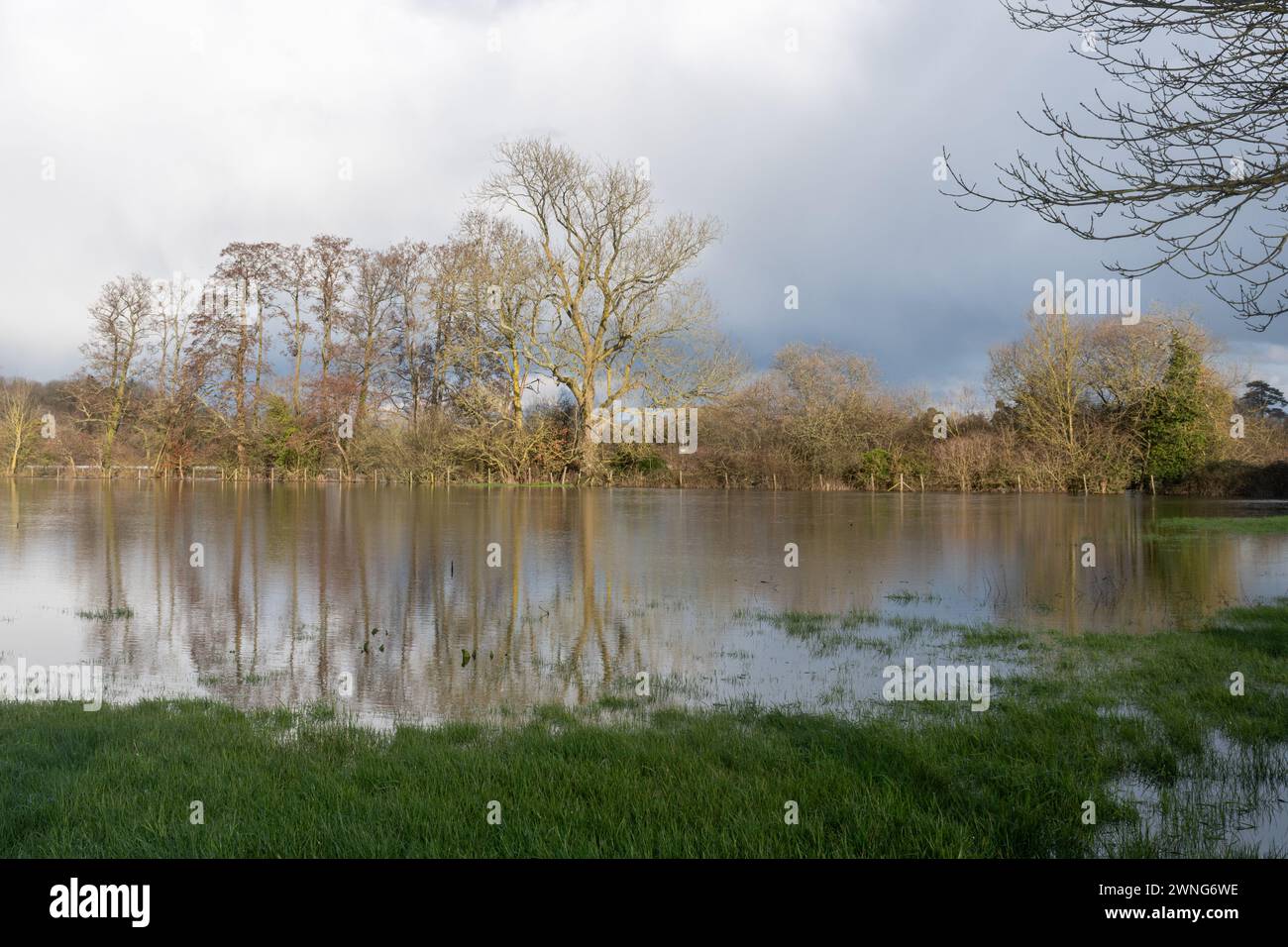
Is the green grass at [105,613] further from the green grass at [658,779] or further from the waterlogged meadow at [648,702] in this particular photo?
the green grass at [658,779]

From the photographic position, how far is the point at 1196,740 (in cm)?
471

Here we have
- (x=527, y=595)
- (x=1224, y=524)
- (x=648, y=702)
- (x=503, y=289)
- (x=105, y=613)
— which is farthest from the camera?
(x=503, y=289)

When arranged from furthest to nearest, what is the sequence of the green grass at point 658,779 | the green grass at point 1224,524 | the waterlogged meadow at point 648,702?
the green grass at point 1224,524 → the waterlogged meadow at point 648,702 → the green grass at point 658,779

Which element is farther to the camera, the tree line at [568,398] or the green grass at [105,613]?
the tree line at [568,398]

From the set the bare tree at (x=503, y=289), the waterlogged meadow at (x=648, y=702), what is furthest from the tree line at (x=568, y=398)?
the waterlogged meadow at (x=648, y=702)

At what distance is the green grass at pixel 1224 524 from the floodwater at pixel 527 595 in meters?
0.81

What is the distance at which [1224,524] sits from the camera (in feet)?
73.6

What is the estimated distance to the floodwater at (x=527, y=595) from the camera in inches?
261

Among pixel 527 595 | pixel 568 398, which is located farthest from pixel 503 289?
pixel 527 595

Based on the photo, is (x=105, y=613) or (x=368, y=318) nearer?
(x=105, y=613)

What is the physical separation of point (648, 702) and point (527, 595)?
5.18 meters

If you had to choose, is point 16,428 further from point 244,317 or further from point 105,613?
point 105,613
